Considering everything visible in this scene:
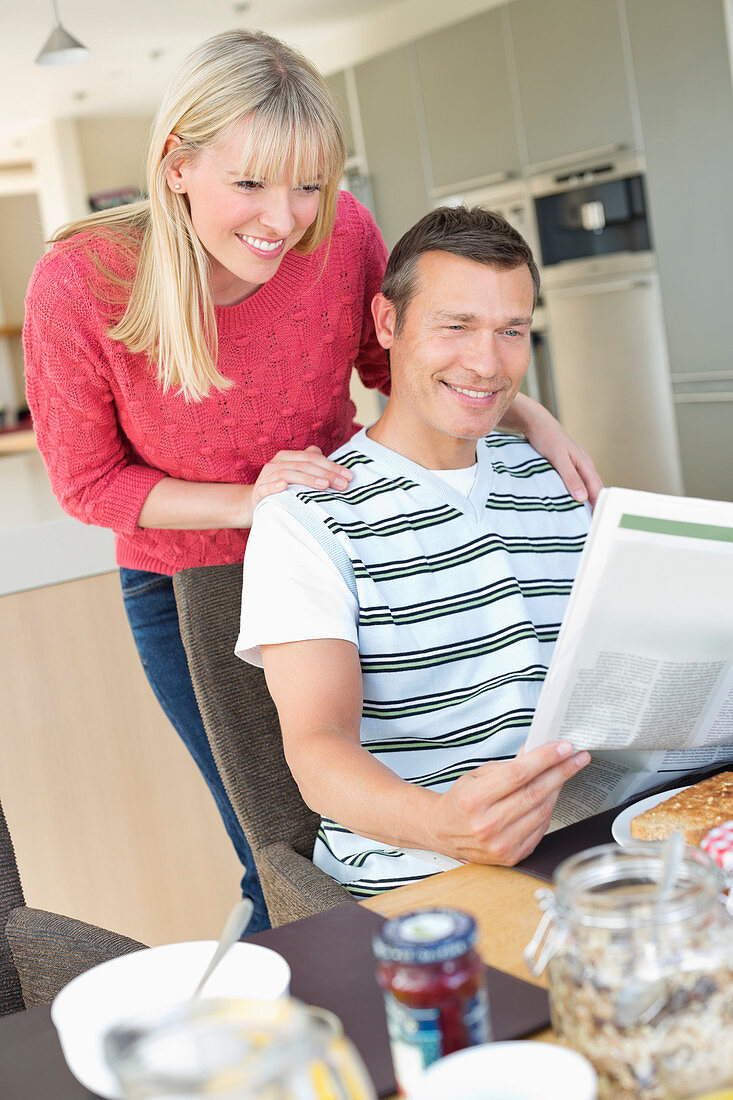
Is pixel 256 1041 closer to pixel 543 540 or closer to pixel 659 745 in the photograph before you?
→ pixel 659 745

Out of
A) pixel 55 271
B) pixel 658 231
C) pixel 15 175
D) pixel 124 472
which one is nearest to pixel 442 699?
pixel 124 472

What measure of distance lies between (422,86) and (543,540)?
14.6 feet

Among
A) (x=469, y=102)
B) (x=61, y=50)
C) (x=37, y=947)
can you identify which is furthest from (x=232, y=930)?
(x=469, y=102)

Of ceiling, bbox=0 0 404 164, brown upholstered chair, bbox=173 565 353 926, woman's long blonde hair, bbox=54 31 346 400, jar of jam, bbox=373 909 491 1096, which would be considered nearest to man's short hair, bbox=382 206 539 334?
woman's long blonde hair, bbox=54 31 346 400

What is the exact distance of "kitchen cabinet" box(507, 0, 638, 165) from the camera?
4367mm

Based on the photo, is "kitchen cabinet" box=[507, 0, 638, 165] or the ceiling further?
the ceiling

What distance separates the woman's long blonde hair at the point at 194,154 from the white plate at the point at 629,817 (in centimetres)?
74

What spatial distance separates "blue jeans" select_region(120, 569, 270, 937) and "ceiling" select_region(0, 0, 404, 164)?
4146 millimetres

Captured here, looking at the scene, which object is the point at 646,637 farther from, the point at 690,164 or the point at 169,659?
the point at 690,164

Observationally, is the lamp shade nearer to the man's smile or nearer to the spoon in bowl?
the man's smile

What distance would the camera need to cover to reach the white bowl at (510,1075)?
0.51 meters

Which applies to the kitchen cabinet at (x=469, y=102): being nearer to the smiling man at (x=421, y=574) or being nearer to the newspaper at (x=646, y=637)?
the smiling man at (x=421, y=574)

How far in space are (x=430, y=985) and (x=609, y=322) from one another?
4.43 metres

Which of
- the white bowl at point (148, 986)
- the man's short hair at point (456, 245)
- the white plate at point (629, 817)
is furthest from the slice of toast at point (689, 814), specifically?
the man's short hair at point (456, 245)
